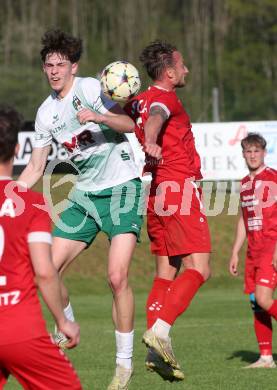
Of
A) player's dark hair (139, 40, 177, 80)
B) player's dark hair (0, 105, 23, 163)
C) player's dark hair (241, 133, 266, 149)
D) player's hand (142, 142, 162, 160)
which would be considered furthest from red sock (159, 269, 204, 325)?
player's dark hair (0, 105, 23, 163)

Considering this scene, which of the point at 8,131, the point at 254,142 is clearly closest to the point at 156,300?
the point at 254,142

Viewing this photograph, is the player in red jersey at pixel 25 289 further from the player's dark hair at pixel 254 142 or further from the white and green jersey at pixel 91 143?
the player's dark hair at pixel 254 142

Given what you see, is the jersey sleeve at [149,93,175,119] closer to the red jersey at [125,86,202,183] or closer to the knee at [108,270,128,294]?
the red jersey at [125,86,202,183]

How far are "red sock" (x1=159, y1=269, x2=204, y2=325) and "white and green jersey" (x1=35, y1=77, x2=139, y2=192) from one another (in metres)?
0.90

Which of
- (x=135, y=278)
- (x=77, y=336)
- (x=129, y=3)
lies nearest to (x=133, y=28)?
(x=129, y=3)

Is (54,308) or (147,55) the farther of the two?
(147,55)

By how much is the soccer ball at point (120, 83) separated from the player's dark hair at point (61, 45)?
30cm

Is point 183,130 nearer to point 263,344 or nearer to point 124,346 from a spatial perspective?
point 124,346

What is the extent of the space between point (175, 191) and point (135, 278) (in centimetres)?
1175

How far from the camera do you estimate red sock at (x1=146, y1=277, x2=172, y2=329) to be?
8.44m

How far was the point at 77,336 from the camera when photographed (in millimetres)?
5527

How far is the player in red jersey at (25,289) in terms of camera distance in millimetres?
5316

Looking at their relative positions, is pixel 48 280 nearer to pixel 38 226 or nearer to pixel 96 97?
pixel 38 226

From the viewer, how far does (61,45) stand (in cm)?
852
